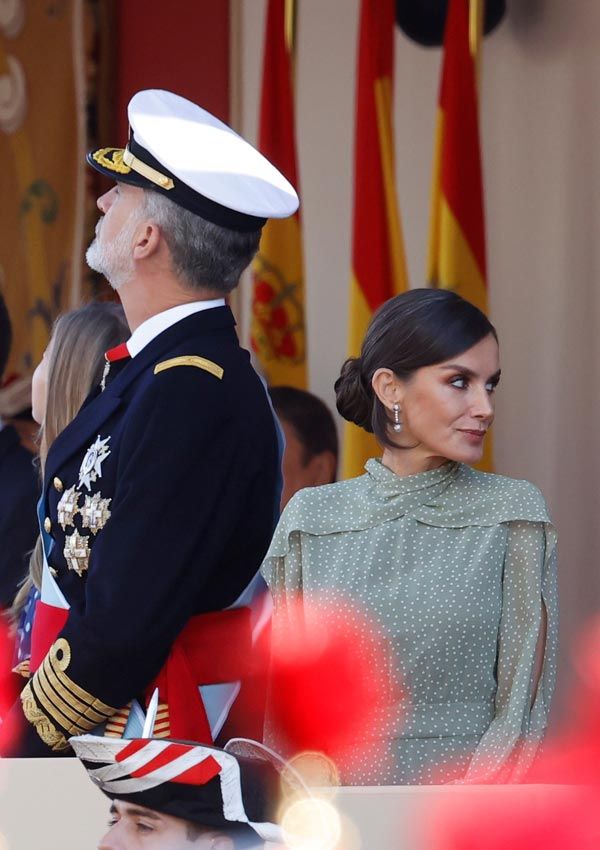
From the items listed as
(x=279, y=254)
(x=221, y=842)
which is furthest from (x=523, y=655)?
(x=279, y=254)

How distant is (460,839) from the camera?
102 centimetres

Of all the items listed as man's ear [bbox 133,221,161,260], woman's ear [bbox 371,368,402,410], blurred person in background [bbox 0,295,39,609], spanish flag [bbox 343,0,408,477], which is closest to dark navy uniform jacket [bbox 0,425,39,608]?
blurred person in background [bbox 0,295,39,609]

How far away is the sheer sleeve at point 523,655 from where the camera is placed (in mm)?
1955

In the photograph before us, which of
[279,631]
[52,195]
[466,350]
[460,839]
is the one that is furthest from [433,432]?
[52,195]

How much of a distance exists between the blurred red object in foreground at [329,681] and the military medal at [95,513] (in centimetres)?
60

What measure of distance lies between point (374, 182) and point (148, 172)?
1.73 meters

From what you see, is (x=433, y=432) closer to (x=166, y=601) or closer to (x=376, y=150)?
(x=166, y=601)

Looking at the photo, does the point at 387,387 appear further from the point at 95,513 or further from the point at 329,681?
the point at 95,513

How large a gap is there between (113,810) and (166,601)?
46cm

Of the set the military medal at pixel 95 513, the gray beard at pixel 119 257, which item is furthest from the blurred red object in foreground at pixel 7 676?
the gray beard at pixel 119 257

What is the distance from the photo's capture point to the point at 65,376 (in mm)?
2066

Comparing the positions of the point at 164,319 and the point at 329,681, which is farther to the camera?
the point at 329,681

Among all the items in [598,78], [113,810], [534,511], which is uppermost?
[598,78]

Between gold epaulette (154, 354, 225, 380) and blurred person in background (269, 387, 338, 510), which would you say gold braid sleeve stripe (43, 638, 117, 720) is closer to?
gold epaulette (154, 354, 225, 380)
